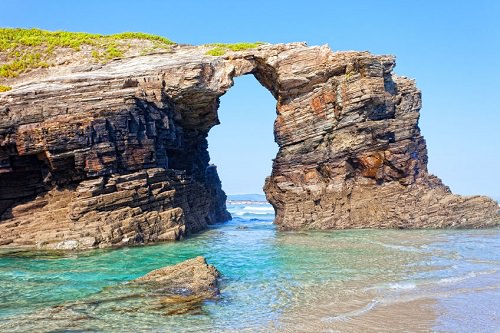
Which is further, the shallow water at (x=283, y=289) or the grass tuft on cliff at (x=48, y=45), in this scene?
the grass tuft on cliff at (x=48, y=45)

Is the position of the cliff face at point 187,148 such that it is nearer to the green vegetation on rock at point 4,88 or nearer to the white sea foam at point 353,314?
the green vegetation on rock at point 4,88

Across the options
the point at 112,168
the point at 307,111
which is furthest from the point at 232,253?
the point at 307,111

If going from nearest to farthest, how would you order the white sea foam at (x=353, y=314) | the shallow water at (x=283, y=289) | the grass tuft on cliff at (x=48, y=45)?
1. the shallow water at (x=283, y=289)
2. the white sea foam at (x=353, y=314)
3. the grass tuft on cliff at (x=48, y=45)

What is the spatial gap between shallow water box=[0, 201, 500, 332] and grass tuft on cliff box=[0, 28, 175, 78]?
72.6 feet

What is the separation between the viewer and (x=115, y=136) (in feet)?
102

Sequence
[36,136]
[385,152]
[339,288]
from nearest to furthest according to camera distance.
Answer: [339,288], [36,136], [385,152]

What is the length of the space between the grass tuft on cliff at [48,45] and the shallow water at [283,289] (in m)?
22.1

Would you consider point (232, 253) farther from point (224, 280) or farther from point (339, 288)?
point (339, 288)

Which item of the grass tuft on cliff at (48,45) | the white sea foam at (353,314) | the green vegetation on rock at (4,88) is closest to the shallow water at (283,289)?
the white sea foam at (353,314)

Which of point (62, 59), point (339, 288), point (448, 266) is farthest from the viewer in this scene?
point (62, 59)

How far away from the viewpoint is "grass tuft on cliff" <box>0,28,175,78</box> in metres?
42.7

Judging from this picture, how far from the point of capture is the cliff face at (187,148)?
29.9m

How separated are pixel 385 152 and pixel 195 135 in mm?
18703

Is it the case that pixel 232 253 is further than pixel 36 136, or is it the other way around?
pixel 36 136
